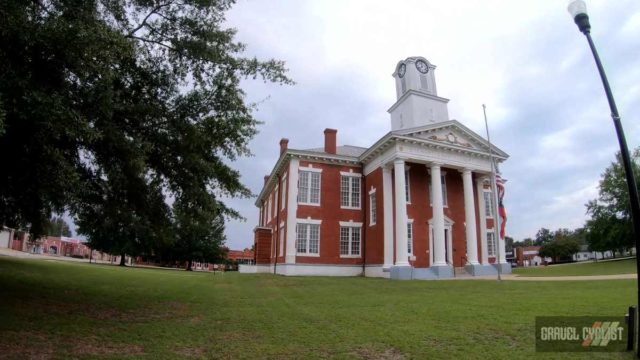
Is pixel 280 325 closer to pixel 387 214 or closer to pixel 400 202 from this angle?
pixel 400 202

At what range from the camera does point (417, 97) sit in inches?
1278

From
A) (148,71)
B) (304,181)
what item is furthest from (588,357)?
(304,181)

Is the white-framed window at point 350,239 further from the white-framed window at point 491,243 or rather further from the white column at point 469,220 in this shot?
the white-framed window at point 491,243

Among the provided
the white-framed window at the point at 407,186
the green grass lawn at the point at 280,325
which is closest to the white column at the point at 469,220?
the white-framed window at the point at 407,186

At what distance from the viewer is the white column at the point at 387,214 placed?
88.5 ft

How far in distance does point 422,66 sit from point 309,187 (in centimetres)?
1409

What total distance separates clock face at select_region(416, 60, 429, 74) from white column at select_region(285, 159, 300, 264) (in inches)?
517

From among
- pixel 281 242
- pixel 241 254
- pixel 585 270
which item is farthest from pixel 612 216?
pixel 241 254

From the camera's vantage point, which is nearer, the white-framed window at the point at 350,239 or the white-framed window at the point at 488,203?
the white-framed window at the point at 350,239

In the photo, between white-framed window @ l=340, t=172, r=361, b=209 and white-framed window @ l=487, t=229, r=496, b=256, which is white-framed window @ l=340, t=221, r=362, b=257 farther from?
white-framed window @ l=487, t=229, r=496, b=256

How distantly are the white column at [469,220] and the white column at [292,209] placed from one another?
1210 cm

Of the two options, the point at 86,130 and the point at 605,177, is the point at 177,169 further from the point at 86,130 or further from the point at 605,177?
the point at 605,177

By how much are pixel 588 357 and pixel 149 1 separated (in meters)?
12.4

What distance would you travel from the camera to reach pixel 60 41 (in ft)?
24.4
